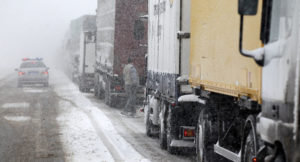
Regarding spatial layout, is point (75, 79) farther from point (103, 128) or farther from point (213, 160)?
point (213, 160)

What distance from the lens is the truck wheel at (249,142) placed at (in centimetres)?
722

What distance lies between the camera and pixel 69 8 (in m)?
151

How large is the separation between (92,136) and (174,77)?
4.12 metres

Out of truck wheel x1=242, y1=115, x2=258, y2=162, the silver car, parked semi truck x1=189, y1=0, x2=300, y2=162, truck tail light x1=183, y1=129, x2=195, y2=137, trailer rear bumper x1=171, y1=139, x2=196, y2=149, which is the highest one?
parked semi truck x1=189, y1=0, x2=300, y2=162

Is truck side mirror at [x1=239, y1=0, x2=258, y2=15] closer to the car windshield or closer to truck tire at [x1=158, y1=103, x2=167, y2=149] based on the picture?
truck tire at [x1=158, y1=103, x2=167, y2=149]

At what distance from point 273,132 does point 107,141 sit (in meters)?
8.87

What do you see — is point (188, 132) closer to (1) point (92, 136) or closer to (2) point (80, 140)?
(2) point (80, 140)

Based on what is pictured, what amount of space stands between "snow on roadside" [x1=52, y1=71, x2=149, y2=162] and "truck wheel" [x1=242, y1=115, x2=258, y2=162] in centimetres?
417

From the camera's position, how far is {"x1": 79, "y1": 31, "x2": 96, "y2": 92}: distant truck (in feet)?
109

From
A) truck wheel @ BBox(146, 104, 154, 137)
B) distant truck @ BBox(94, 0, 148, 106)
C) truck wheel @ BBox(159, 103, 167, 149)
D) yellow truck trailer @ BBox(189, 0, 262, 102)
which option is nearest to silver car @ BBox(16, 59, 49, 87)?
distant truck @ BBox(94, 0, 148, 106)

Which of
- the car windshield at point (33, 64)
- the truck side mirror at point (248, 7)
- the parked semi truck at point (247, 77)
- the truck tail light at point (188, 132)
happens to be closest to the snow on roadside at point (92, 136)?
Answer: the truck tail light at point (188, 132)

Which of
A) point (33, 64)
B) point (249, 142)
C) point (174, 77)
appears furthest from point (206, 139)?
point (33, 64)

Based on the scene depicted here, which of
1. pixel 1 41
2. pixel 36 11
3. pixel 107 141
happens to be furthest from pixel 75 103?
pixel 36 11

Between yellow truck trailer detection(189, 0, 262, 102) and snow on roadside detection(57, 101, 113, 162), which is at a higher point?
yellow truck trailer detection(189, 0, 262, 102)
